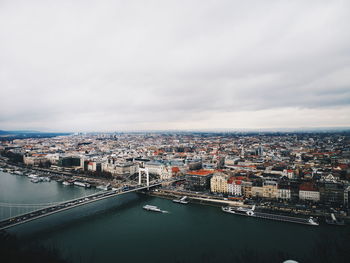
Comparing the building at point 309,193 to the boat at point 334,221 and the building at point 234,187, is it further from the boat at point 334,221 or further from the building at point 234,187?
the building at point 234,187

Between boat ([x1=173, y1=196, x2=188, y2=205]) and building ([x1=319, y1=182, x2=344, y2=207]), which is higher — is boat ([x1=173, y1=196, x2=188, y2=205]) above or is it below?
below

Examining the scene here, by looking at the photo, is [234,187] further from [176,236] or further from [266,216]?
[176,236]

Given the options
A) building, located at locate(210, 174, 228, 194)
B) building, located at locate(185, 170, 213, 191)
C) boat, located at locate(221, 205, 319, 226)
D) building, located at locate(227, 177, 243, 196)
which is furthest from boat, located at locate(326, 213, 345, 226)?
building, located at locate(185, 170, 213, 191)

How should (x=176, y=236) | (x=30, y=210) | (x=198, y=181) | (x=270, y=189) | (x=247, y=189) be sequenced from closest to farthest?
1. (x=176, y=236)
2. (x=30, y=210)
3. (x=270, y=189)
4. (x=247, y=189)
5. (x=198, y=181)

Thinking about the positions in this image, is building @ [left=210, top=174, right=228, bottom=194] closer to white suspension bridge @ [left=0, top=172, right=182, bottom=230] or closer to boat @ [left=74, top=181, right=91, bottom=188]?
white suspension bridge @ [left=0, top=172, right=182, bottom=230]

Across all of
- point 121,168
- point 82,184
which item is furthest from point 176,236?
point 121,168

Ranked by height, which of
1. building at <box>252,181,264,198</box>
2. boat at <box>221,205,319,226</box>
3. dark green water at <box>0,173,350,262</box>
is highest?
building at <box>252,181,264,198</box>

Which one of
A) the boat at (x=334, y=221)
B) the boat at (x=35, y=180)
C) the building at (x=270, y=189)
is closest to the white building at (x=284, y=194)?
the building at (x=270, y=189)
